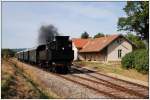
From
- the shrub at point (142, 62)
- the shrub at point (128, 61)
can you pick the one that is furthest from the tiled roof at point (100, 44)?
the shrub at point (142, 62)

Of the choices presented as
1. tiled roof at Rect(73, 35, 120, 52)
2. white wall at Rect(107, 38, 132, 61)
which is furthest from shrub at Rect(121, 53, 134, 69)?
white wall at Rect(107, 38, 132, 61)

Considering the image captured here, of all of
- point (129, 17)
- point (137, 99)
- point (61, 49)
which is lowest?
point (137, 99)

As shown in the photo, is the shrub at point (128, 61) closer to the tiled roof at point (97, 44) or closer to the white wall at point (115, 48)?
the tiled roof at point (97, 44)

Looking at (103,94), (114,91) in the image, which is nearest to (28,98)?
(103,94)

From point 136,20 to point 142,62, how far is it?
29.0 m

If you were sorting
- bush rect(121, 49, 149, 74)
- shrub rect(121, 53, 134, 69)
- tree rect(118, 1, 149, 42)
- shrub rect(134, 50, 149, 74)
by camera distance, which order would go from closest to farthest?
shrub rect(134, 50, 149, 74) → bush rect(121, 49, 149, 74) → shrub rect(121, 53, 134, 69) → tree rect(118, 1, 149, 42)

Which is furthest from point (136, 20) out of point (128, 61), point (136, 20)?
point (128, 61)

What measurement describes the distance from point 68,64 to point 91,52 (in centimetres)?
3122

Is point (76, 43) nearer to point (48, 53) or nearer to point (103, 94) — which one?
point (48, 53)

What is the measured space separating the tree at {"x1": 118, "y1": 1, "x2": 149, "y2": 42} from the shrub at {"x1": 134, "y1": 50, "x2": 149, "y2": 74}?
24.8 meters

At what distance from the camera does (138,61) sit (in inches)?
1235

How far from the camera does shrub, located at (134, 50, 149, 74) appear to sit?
29189 millimetres

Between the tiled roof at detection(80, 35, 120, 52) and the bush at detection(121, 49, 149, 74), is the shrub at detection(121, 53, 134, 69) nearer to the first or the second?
the bush at detection(121, 49, 149, 74)

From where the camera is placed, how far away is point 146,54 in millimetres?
29812
